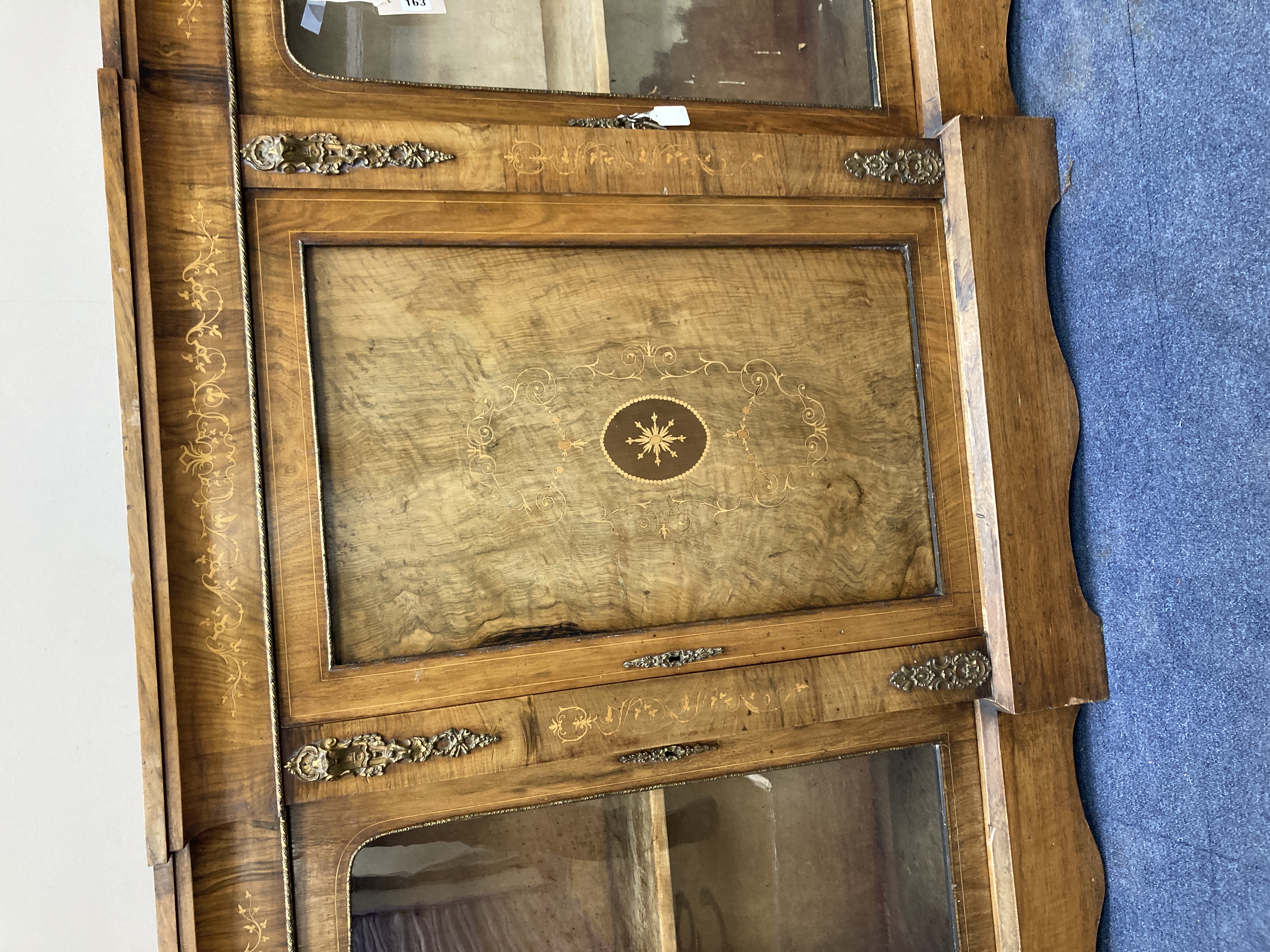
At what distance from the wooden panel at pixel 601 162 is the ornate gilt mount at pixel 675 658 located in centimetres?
61

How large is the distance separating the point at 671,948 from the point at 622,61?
3.88 ft

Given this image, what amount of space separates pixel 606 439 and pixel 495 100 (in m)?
0.46

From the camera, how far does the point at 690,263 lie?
3.76 ft

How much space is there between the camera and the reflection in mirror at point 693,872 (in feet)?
3.34

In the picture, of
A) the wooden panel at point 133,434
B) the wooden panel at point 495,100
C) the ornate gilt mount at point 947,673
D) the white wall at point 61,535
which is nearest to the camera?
the wooden panel at point 133,434

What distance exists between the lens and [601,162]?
1.11 metres

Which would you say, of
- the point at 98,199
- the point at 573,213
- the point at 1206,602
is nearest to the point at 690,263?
the point at 573,213

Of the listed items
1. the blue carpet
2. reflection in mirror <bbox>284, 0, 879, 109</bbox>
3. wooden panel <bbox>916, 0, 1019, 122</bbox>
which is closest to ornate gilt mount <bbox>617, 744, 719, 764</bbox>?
the blue carpet

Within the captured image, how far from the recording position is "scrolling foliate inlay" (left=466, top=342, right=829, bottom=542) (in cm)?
106

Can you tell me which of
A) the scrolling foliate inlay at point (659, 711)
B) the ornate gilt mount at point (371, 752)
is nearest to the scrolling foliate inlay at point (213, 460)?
the ornate gilt mount at point (371, 752)

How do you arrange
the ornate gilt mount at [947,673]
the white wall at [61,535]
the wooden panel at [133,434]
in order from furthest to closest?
1. the white wall at [61,535]
2. the ornate gilt mount at [947,673]
3. the wooden panel at [133,434]

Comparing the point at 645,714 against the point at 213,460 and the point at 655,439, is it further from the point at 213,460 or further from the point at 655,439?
the point at 213,460

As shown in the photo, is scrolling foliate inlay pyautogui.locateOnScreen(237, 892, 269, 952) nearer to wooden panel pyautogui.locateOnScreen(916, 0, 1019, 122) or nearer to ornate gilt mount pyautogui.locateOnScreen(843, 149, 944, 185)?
ornate gilt mount pyautogui.locateOnScreen(843, 149, 944, 185)

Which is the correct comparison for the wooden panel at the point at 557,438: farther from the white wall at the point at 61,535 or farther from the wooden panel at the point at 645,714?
the white wall at the point at 61,535
